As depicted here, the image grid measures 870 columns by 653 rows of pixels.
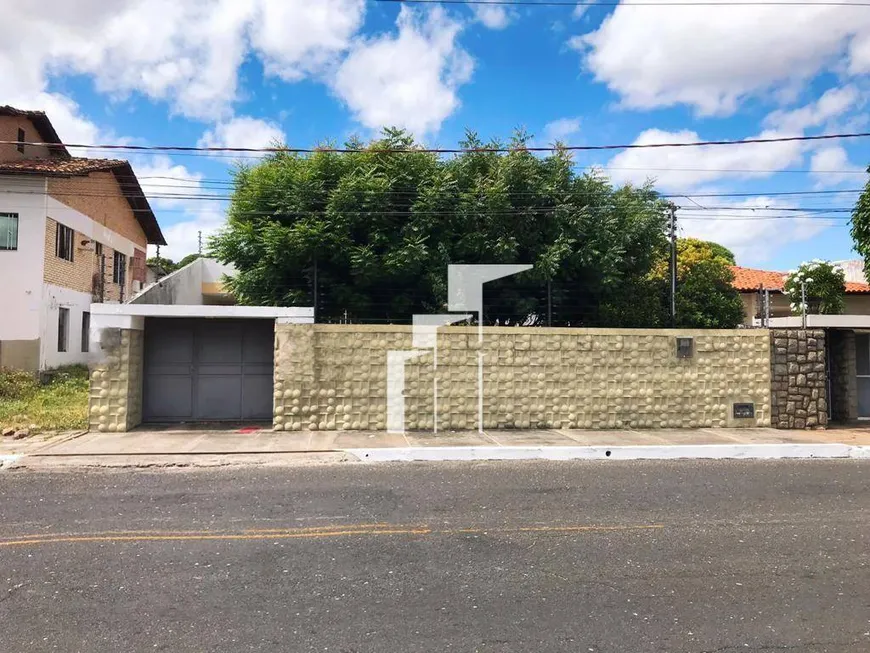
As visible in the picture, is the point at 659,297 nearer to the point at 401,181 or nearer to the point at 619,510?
the point at 401,181

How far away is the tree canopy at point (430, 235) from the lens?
574 inches

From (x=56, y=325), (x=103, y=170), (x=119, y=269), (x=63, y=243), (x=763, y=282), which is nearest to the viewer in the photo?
(x=56, y=325)

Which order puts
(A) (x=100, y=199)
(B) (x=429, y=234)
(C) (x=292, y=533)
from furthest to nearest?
(A) (x=100, y=199) < (B) (x=429, y=234) < (C) (x=292, y=533)

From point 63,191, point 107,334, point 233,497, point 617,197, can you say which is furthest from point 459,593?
point 63,191

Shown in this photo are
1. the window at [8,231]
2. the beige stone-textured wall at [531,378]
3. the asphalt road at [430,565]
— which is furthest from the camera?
the window at [8,231]

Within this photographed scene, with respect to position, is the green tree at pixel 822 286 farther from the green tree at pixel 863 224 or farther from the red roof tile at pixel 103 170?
the red roof tile at pixel 103 170

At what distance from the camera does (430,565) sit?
4.79 m

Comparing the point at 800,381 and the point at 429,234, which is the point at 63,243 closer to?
the point at 429,234

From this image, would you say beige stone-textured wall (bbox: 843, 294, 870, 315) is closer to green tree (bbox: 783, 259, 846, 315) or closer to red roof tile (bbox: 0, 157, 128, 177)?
green tree (bbox: 783, 259, 846, 315)

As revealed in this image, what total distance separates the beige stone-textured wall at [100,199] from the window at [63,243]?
0.81 m

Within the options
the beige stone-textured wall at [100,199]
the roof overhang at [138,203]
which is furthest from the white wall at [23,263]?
the roof overhang at [138,203]

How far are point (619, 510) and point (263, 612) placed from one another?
3.91 metres

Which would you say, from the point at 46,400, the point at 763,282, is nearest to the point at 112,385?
the point at 46,400

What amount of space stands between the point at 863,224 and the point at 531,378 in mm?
10276
